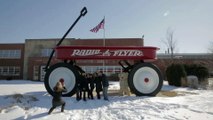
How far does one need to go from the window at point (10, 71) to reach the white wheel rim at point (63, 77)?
3190cm

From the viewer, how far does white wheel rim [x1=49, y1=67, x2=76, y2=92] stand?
14078 mm

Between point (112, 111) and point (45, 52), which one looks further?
point (45, 52)

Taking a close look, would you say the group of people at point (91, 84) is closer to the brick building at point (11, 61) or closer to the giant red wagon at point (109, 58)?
the giant red wagon at point (109, 58)

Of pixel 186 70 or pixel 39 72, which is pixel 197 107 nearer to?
pixel 186 70

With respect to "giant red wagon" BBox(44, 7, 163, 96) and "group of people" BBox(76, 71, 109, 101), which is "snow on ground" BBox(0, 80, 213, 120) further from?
"giant red wagon" BBox(44, 7, 163, 96)

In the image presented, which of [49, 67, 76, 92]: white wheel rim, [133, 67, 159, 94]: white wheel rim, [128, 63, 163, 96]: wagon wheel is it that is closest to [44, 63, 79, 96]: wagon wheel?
[49, 67, 76, 92]: white wheel rim

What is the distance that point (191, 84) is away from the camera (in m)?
21.2

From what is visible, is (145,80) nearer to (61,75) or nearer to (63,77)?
(63,77)

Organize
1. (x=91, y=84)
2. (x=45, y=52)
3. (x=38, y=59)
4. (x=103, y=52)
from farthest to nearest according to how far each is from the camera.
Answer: (x=45, y=52)
(x=38, y=59)
(x=103, y=52)
(x=91, y=84)

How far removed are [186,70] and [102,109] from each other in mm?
16325

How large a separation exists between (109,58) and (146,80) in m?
2.52

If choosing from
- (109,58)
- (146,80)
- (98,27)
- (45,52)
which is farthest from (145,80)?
(45,52)

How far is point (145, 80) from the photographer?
1434 cm

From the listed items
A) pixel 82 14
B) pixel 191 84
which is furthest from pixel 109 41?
pixel 82 14
